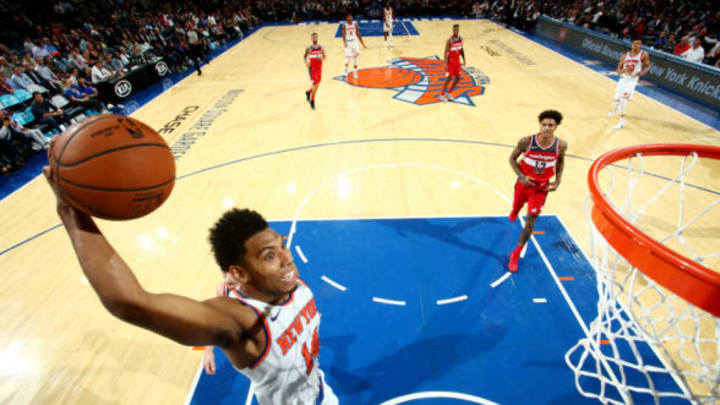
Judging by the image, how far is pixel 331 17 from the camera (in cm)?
2362

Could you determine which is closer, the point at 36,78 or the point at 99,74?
the point at 36,78

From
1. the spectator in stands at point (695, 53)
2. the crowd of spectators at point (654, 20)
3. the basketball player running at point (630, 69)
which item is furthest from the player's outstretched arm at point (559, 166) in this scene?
the crowd of spectators at point (654, 20)

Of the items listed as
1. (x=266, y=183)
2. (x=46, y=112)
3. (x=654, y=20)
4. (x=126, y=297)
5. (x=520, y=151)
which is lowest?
(x=266, y=183)

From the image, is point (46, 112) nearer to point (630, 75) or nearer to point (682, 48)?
point (630, 75)

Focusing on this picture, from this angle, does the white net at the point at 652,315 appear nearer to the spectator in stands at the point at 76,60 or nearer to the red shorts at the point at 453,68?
the red shorts at the point at 453,68

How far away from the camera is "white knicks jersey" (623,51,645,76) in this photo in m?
7.06

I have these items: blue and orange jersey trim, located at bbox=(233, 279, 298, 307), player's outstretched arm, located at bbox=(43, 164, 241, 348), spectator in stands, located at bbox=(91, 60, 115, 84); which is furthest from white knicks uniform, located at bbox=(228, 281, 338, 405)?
spectator in stands, located at bbox=(91, 60, 115, 84)

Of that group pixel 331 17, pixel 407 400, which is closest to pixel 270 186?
pixel 407 400

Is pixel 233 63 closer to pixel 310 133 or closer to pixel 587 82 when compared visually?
pixel 310 133

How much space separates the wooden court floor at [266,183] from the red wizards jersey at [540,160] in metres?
1.39

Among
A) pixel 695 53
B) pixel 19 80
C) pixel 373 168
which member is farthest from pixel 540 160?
pixel 19 80

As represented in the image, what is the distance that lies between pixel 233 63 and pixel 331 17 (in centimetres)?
1258

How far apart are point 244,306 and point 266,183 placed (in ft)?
15.2

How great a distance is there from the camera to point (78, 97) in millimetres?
8555
